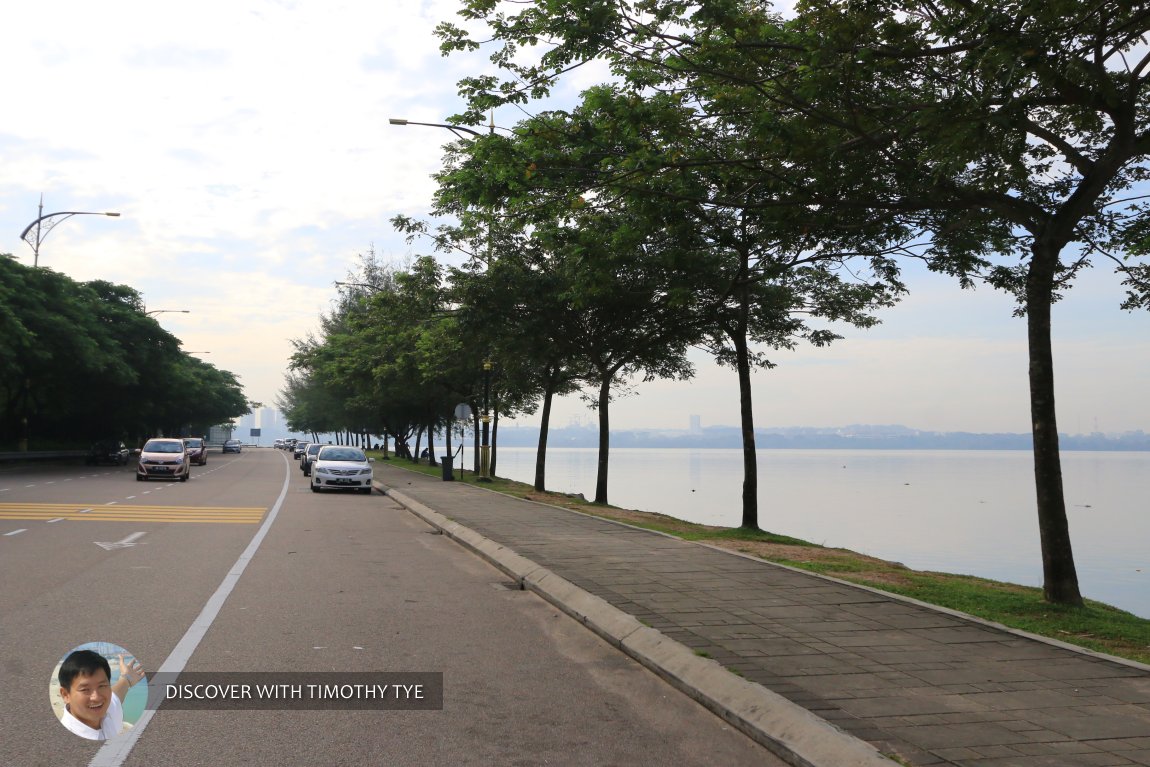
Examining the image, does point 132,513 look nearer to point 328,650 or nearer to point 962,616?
point 328,650

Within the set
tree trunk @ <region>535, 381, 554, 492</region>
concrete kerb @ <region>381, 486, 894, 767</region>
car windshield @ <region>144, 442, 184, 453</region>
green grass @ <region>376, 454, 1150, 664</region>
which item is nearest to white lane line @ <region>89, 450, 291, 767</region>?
concrete kerb @ <region>381, 486, 894, 767</region>

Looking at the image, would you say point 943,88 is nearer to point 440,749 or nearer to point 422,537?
point 440,749

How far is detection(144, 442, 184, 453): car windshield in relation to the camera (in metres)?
38.0

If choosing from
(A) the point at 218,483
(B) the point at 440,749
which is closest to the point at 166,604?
(B) the point at 440,749

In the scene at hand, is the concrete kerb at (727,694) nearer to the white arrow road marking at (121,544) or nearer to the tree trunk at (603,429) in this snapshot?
the white arrow road marking at (121,544)

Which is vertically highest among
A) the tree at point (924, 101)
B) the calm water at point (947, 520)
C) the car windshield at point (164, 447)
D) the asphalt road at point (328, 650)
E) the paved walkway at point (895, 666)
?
the tree at point (924, 101)

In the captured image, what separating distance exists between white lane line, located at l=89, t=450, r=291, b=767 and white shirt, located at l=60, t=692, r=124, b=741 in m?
0.09

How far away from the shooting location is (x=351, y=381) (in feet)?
176

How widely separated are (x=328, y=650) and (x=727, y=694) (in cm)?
322

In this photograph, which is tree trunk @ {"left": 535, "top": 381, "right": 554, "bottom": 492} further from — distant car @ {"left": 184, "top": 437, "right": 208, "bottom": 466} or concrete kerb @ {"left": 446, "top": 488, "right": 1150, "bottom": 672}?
distant car @ {"left": 184, "top": 437, "right": 208, "bottom": 466}

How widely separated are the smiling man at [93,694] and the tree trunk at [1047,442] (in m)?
8.81

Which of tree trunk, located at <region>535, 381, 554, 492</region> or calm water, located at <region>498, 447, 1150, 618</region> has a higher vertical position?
tree trunk, located at <region>535, 381, 554, 492</region>

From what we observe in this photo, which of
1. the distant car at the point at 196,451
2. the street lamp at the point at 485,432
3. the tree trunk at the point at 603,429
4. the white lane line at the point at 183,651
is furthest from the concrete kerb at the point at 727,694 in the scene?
the distant car at the point at 196,451

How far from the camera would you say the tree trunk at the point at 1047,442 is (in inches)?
411
